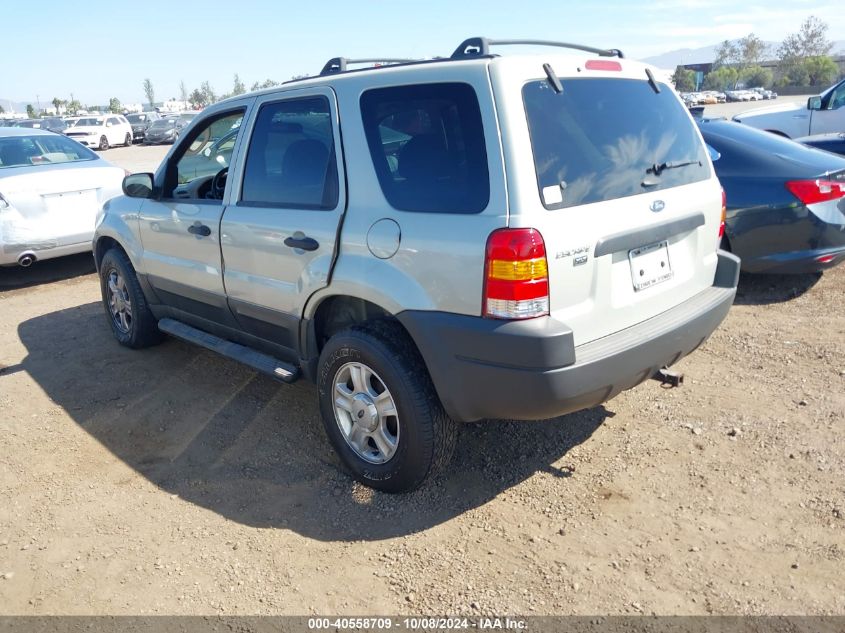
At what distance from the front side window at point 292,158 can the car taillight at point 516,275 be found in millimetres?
1007

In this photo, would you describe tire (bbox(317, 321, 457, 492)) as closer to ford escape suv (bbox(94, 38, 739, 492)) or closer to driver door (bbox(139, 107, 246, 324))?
ford escape suv (bbox(94, 38, 739, 492))

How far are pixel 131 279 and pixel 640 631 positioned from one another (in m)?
4.29

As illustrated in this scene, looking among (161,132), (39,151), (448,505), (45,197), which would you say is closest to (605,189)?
(448,505)

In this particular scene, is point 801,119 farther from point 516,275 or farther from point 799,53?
point 799,53

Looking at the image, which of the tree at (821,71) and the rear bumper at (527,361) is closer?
the rear bumper at (527,361)

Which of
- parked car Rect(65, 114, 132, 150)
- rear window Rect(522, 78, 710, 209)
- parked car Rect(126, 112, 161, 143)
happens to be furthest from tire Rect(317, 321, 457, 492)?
parked car Rect(126, 112, 161, 143)

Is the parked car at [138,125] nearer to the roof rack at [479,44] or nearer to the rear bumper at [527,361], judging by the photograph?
the roof rack at [479,44]

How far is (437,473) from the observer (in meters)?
3.28

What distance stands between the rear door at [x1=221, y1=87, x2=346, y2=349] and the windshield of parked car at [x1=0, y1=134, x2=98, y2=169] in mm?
5266

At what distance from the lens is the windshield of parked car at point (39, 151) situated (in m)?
7.85

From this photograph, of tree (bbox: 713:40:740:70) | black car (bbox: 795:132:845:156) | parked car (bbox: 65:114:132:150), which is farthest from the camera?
tree (bbox: 713:40:740:70)

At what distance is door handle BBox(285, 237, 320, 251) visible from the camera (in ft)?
11.1

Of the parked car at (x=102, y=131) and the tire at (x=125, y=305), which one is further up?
the parked car at (x=102, y=131)

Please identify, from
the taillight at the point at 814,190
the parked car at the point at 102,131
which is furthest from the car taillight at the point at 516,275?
the parked car at the point at 102,131
